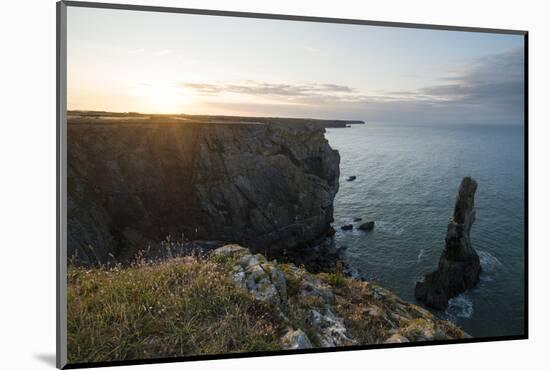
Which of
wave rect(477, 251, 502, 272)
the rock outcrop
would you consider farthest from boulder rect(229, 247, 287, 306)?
wave rect(477, 251, 502, 272)

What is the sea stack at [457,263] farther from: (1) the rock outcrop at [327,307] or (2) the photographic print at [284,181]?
(1) the rock outcrop at [327,307]

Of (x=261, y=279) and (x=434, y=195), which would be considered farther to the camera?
(x=434, y=195)

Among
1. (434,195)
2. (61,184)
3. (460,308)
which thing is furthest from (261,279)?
(460,308)

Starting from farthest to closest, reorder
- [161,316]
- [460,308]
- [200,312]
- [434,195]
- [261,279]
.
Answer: [460,308]
[434,195]
[261,279]
[200,312]
[161,316]

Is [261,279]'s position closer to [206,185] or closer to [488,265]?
[206,185]

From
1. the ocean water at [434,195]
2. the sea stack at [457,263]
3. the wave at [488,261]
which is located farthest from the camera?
the wave at [488,261]

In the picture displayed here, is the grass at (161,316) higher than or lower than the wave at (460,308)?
higher

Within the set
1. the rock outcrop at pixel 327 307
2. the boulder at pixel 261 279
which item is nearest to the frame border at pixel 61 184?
the rock outcrop at pixel 327 307
